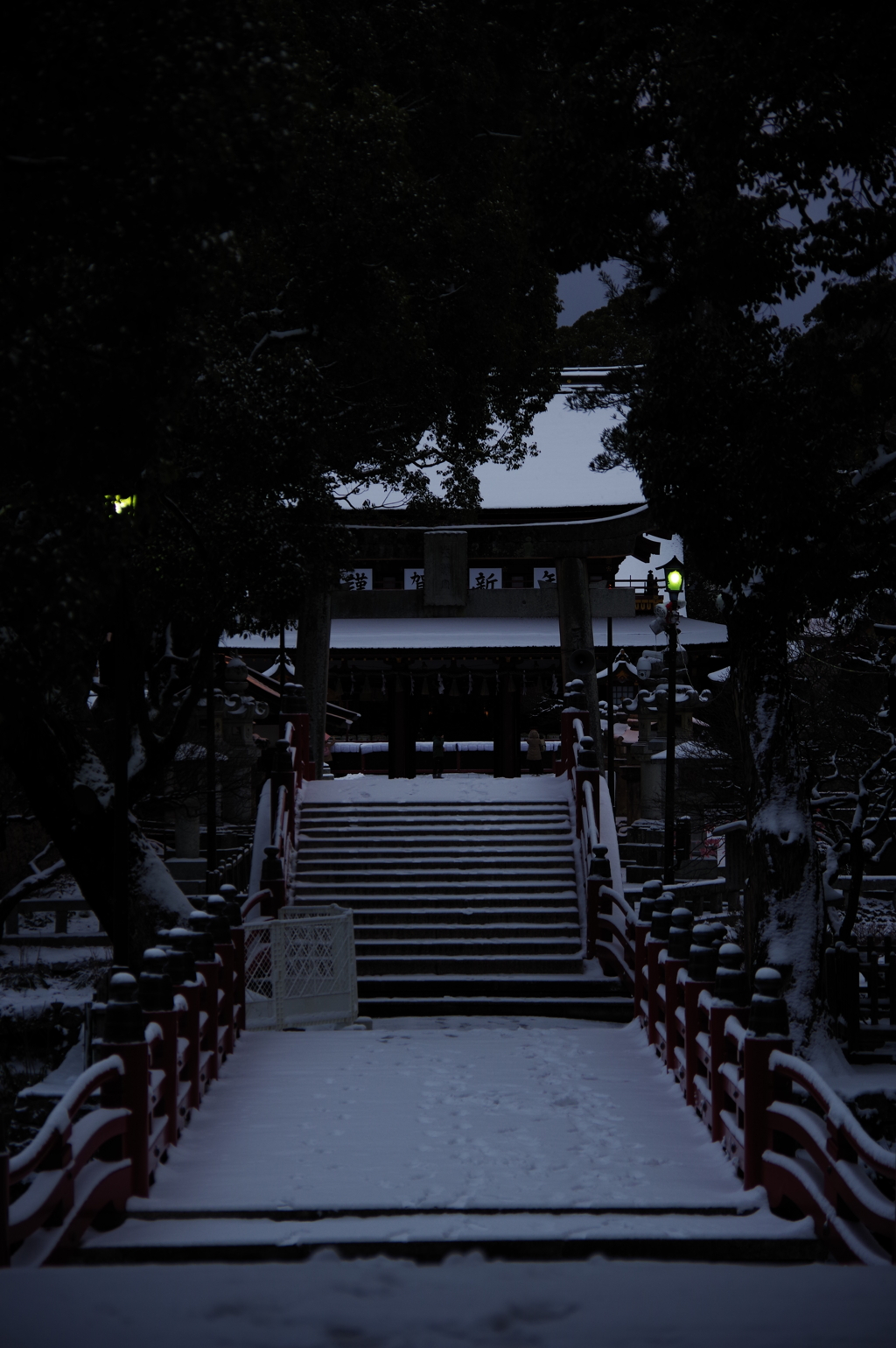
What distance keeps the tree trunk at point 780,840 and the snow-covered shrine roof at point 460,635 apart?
17.8 metres

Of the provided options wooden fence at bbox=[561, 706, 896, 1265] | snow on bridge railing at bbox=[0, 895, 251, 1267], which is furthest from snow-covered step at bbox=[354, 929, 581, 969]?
snow on bridge railing at bbox=[0, 895, 251, 1267]

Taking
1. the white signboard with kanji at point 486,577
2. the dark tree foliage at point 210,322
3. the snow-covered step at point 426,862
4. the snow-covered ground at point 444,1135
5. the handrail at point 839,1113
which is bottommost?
the snow-covered ground at point 444,1135

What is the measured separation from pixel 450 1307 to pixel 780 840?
10.4 metres

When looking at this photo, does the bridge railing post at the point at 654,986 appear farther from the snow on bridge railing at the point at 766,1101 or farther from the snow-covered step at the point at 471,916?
the snow-covered step at the point at 471,916

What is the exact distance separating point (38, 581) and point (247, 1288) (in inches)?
188

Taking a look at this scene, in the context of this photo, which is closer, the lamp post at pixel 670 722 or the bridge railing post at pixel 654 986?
the bridge railing post at pixel 654 986

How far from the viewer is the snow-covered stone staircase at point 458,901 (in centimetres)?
1498

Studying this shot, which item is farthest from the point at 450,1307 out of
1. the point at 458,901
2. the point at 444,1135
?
the point at 458,901

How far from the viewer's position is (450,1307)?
3.21 m

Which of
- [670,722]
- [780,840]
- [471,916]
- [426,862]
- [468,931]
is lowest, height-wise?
[468,931]

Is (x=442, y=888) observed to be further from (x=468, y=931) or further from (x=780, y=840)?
(x=780, y=840)

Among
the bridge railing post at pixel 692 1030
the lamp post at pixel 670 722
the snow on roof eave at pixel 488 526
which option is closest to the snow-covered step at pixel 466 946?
the lamp post at pixel 670 722

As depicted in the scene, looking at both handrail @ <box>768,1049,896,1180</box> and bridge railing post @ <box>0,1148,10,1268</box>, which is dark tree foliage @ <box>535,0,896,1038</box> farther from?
bridge railing post @ <box>0,1148,10,1268</box>

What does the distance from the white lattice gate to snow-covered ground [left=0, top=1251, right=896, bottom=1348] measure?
935 centimetres
